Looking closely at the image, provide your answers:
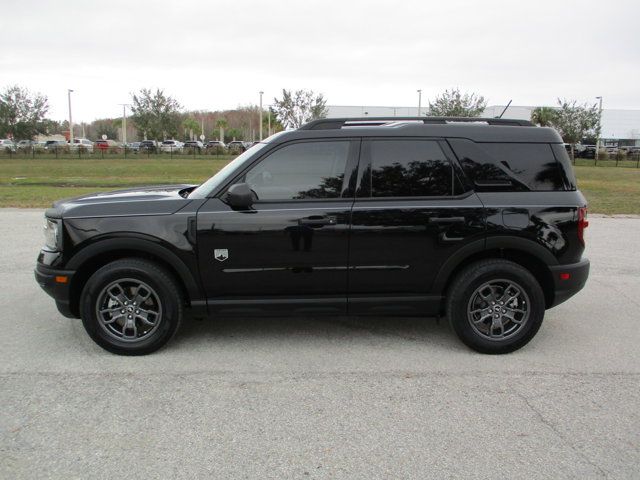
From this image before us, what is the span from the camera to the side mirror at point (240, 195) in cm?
408

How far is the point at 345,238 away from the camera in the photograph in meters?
4.23

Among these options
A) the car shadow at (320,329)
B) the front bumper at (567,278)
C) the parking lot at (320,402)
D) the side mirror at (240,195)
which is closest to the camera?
the parking lot at (320,402)

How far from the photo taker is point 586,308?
5.66 meters

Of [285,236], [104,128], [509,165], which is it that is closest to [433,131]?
[509,165]

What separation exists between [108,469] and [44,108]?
50.1 metres

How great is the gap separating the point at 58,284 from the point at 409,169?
2.94m

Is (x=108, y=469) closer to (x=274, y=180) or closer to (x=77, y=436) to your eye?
(x=77, y=436)

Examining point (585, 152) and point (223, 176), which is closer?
point (223, 176)

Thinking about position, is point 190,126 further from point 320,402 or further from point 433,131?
point 320,402

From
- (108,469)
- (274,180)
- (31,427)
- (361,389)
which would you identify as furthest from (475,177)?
(31,427)

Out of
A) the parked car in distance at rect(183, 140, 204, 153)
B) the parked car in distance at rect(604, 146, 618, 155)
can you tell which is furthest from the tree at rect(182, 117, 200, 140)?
the parked car in distance at rect(604, 146, 618, 155)

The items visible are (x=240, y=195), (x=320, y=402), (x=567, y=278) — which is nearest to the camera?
(x=320, y=402)

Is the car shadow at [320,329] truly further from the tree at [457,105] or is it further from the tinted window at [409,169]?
the tree at [457,105]

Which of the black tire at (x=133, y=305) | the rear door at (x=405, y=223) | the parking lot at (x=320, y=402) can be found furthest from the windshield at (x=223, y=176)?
the parking lot at (x=320, y=402)
